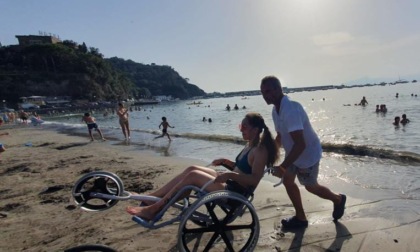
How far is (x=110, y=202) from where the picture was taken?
412 centimetres

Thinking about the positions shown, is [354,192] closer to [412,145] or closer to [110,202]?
[110,202]

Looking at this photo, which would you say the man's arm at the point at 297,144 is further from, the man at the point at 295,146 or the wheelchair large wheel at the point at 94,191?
the wheelchair large wheel at the point at 94,191

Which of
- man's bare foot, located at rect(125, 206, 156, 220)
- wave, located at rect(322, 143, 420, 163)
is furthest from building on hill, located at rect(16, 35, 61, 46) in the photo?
man's bare foot, located at rect(125, 206, 156, 220)

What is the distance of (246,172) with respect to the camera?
3.76 meters

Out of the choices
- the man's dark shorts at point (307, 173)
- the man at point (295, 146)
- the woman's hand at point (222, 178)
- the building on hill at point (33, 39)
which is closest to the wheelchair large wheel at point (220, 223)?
the woman's hand at point (222, 178)

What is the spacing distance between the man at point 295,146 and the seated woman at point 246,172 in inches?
9.3

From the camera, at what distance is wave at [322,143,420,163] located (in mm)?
9039

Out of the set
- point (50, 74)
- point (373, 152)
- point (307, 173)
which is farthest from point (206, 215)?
point (50, 74)

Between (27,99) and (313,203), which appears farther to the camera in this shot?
(27,99)

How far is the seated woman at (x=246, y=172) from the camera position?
347 cm

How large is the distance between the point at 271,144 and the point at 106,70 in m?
129

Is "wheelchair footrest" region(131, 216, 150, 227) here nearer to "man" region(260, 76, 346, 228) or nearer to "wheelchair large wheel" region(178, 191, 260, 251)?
"wheelchair large wheel" region(178, 191, 260, 251)

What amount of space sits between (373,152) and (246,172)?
26.4 ft

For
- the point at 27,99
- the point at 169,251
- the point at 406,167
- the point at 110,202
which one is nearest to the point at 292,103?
the point at 169,251
